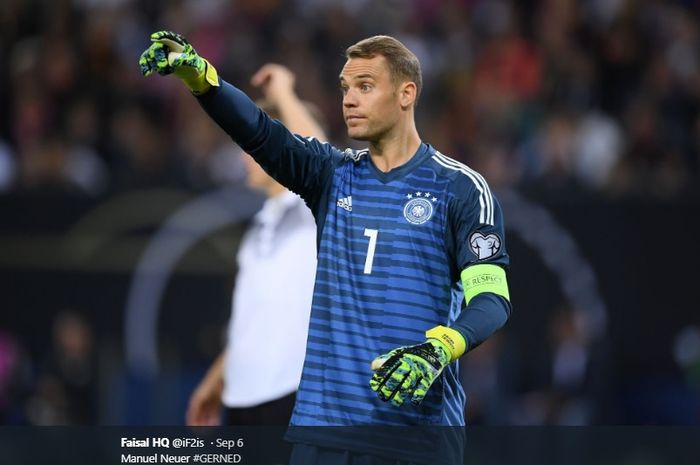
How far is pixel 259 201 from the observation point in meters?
11.3

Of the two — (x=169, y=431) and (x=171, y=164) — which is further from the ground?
(x=171, y=164)

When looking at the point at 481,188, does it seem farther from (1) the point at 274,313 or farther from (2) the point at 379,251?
(1) the point at 274,313

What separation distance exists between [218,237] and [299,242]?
4474 millimetres

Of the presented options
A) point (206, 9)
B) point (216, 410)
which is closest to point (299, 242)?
point (216, 410)

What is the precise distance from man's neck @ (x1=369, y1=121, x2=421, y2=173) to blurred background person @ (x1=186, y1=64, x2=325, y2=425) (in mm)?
1633

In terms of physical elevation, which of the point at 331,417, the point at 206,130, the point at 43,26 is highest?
the point at 43,26

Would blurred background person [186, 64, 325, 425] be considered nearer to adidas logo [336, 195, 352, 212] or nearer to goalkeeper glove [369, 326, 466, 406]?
adidas logo [336, 195, 352, 212]

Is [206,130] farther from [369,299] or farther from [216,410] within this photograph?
[369,299]

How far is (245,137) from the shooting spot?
505cm

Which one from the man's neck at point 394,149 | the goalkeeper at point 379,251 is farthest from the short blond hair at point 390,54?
the man's neck at point 394,149

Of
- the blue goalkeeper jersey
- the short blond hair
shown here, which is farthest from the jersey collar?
the short blond hair

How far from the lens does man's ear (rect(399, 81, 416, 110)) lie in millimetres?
5156

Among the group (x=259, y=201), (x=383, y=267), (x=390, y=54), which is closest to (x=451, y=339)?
(x=383, y=267)

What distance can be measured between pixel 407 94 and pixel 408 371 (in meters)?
1.16
